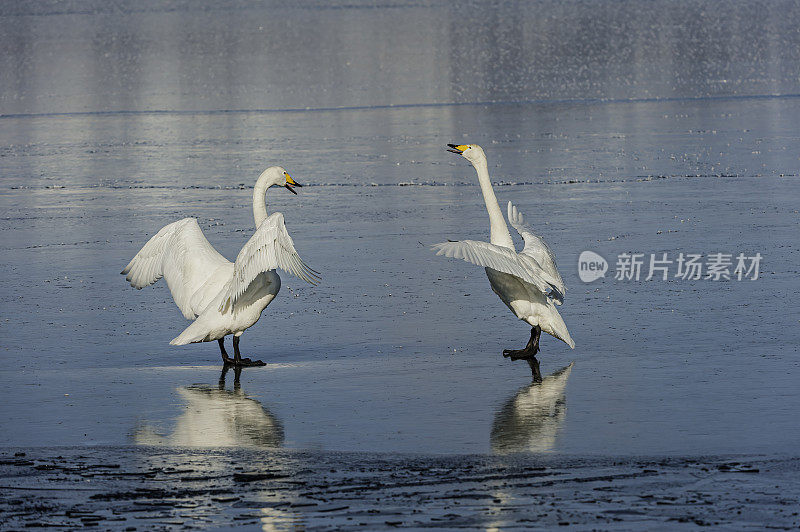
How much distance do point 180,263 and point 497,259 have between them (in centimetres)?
242

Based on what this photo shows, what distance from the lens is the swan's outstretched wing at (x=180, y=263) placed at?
30.4ft

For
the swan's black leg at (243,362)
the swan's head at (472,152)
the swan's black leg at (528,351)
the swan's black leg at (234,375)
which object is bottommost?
the swan's black leg at (234,375)

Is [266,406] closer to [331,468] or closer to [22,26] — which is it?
[331,468]

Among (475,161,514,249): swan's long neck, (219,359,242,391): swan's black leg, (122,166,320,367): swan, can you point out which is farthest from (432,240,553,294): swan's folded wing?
(219,359,242,391): swan's black leg

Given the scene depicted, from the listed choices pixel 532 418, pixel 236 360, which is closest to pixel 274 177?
pixel 236 360

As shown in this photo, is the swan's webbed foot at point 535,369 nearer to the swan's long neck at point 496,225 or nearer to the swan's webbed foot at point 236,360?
→ the swan's long neck at point 496,225

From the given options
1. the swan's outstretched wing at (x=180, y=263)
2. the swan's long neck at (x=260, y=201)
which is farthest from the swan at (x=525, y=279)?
the swan's outstretched wing at (x=180, y=263)

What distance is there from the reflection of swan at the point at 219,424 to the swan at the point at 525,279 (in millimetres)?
1564

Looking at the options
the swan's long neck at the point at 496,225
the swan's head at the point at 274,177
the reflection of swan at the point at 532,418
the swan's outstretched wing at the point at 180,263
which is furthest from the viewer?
the swan's head at the point at 274,177

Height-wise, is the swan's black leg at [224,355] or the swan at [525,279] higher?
the swan at [525,279]

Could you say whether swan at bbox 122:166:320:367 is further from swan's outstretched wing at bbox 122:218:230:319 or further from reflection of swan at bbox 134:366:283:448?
reflection of swan at bbox 134:366:283:448

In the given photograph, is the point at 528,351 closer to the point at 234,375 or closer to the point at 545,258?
the point at 545,258

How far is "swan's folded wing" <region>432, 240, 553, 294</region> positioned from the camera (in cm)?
829

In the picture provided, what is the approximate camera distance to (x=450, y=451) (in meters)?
6.52
